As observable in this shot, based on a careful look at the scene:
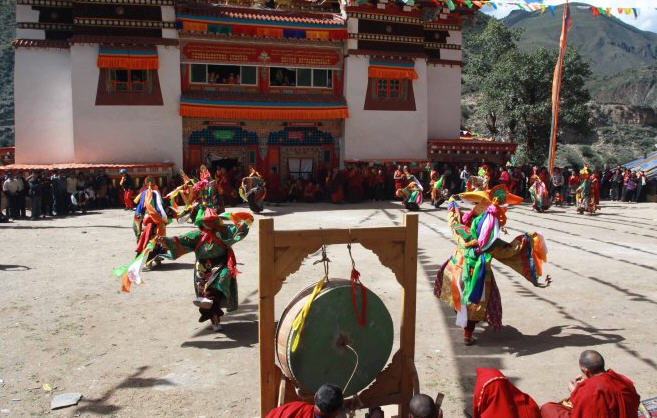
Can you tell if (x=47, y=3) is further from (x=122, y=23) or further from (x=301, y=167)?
(x=301, y=167)

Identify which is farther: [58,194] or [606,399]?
[58,194]

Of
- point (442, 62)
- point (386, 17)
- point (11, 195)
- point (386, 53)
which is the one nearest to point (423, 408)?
point (11, 195)

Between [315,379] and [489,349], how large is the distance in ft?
9.36

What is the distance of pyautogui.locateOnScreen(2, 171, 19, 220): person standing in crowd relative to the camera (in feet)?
53.6

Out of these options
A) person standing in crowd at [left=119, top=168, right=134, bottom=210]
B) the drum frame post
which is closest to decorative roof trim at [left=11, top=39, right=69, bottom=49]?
person standing in crowd at [left=119, top=168, right=134, bottom=210]

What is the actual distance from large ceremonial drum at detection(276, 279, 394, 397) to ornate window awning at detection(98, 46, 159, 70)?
62.0 feet

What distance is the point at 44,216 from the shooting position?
1730 centimetres

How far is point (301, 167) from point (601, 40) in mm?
116738

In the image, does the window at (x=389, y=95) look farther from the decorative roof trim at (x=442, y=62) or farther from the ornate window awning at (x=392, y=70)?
the decorative roof trim at (x=442, y=62)

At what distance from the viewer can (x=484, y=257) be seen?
6.66 metres

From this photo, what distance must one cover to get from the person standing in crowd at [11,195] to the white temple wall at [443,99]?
1784cm

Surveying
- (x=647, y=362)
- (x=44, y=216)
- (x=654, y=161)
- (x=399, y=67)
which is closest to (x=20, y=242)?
(x=44, y=216)

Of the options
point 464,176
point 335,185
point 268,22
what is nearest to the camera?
point 335,185

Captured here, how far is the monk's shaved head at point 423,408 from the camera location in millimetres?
3523
